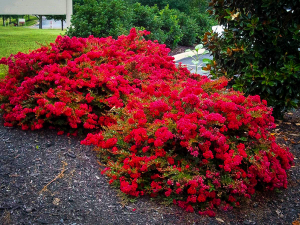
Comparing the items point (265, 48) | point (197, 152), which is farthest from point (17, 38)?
point (197, 152)

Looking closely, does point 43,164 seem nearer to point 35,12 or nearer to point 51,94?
point 51,94

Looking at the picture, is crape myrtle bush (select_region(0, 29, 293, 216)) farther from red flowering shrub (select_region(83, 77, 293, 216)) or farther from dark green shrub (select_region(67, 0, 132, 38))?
dark green shrub (select_region(67, 0, 132, 38))

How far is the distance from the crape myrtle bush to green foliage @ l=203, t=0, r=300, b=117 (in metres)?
0.80

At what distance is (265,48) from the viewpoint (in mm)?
4207

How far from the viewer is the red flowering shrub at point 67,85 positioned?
11.9 ft

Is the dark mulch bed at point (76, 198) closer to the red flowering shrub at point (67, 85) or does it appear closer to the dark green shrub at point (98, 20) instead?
the red flowering shrub at point (67, 85)

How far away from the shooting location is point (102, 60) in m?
4.42

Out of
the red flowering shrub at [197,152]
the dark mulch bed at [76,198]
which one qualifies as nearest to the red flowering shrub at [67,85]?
the dark mulch bed at [76,198]

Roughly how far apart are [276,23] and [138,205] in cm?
298

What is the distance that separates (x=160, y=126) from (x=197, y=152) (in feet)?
1.64

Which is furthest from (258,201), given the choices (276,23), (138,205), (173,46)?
(173,46)

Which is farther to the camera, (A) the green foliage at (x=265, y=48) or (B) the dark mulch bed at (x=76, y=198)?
(A) the green foliage at (x=265, y=48)

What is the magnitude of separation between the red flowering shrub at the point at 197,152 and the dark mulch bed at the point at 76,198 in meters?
0.12

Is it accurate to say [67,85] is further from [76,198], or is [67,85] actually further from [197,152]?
[197,152]
